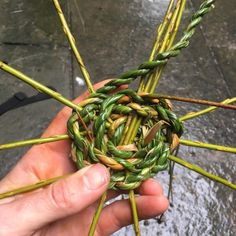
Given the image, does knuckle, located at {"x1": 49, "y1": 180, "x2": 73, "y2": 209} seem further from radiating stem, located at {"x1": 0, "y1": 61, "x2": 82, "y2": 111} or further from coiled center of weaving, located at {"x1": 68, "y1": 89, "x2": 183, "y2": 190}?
radiating stem, located at {"x1": 0, "y1": 61, "x2": 82, "y2": 111}

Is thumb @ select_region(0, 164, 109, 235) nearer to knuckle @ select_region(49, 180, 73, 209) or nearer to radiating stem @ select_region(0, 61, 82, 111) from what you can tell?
knuckle @ select_region(49, 180, 73, 209)

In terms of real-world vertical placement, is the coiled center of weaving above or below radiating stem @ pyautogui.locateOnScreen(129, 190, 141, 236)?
above

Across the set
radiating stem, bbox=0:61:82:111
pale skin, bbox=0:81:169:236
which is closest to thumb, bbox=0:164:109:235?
pale skin, bbox=0:81:169:236

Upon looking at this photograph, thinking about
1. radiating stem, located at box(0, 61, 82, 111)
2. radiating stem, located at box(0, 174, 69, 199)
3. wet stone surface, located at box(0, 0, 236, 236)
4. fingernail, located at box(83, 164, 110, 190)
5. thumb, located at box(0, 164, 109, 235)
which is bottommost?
wet stone surface, located at box(0, 0, 236, 236)

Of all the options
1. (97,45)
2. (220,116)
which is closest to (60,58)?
(97,45)

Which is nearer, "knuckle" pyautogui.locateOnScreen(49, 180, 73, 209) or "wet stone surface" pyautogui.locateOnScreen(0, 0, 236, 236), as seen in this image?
"knuckle" pyautogui.locateOnScreen(49, 180, 73, 209)

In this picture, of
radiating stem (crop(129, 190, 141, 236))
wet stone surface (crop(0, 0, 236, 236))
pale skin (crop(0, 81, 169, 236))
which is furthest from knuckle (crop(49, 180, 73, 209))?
wet stone surface (crop(0, 0, 236, 236))

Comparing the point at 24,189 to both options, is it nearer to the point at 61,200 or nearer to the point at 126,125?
the point at 61,200
